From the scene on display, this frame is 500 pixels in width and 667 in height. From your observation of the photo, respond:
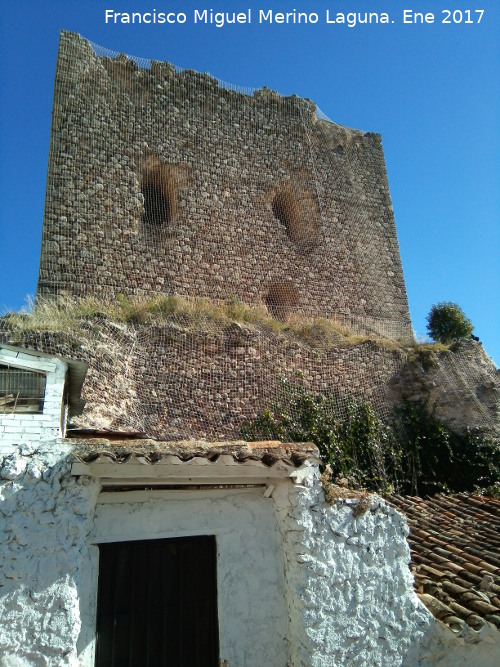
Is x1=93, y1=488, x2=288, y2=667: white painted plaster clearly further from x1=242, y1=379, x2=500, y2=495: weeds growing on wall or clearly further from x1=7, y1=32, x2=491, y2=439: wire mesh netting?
x1=242, y1=379, x2=500, y2=495: weeds growing on wall

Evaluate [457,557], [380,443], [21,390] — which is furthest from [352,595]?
[380,443]

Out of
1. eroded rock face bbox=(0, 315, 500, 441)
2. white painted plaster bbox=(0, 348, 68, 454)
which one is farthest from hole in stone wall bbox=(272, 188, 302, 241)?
white painted plaster bbox=(0, 348, 68, 454)

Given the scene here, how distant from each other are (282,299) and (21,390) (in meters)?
10.6

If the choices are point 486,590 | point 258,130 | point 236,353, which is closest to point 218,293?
point 236,353

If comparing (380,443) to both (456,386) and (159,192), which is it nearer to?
(456,386)

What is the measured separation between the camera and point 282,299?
14.3 meters

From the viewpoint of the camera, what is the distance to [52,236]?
39.5ft

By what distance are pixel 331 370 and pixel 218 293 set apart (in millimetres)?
3503

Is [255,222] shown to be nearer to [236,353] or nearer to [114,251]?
[114,251]

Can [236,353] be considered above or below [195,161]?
below

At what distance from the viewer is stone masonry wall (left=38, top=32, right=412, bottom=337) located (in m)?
12.6

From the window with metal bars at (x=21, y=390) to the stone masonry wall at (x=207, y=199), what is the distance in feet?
25.6

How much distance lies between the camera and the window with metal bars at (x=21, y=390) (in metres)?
4.00

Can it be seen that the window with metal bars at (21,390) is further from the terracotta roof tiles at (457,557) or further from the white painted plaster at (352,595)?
the terracotta roof tiles at (457,557)
